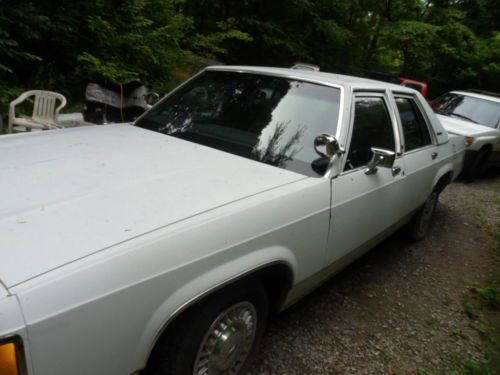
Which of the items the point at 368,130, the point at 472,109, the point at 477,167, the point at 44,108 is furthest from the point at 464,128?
the point at 44,108

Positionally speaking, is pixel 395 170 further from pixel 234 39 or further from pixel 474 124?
pixel 234 39

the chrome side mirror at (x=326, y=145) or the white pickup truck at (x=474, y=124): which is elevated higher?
the chrome side mirror at (x=326, y=145)

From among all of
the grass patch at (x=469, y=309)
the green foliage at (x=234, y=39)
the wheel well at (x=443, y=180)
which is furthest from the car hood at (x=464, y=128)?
the green foliage at (x=234, y=39)

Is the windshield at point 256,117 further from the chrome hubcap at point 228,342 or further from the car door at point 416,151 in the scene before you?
the car door at point 416,151

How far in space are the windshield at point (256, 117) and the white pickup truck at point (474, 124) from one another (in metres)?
5.44

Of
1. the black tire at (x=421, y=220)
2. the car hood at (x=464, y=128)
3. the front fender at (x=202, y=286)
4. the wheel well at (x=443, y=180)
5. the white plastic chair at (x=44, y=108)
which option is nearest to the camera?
the front fender at (x=202, y=286)

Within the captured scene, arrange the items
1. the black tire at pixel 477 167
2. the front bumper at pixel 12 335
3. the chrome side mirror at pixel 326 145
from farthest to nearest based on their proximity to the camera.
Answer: the black tire at pixel 477 167 < the chrome side mirror at pixel 326 145 < the front bumper at pixel 12 335

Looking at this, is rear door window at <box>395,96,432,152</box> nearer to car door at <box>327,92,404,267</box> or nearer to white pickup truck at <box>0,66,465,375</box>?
white pickup truck at <box>0,66,465,375</box>

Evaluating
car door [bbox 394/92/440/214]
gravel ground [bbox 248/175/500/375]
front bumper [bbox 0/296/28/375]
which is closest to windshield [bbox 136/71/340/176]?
car door [bbox 394/92/440/214]

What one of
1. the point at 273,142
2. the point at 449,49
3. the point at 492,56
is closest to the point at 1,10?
the point at 273,142

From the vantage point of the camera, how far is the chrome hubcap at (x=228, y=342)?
199cm

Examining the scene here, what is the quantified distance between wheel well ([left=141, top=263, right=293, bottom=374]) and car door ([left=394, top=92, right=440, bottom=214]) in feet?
5.28

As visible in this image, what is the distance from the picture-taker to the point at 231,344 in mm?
2143

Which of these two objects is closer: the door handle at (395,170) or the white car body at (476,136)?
the door handle at (395,170)
